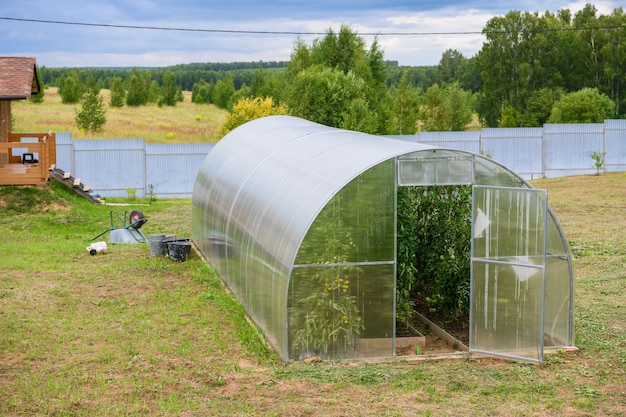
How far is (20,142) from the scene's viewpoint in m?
22.0

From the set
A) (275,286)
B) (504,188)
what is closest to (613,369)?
(504,188)

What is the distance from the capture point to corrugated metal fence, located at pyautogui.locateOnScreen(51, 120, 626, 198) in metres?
29.8

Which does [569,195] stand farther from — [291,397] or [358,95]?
[291,397]

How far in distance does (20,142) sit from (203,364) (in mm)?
14057

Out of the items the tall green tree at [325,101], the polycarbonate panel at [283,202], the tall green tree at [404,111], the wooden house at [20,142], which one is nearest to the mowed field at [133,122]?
the tall green tree at [404,111]

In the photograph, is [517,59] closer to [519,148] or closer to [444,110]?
[444,110]

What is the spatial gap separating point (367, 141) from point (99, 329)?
4.71 m

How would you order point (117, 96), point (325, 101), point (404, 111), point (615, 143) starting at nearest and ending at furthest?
point (615, 143) < point (325, 101) < point (404, 111) < point (117, 96)

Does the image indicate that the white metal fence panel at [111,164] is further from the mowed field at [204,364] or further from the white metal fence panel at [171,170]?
the mowed field at [204,364]

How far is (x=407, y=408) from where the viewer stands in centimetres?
845

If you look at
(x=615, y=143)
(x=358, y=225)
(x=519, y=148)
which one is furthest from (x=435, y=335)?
(x=615, y=143)

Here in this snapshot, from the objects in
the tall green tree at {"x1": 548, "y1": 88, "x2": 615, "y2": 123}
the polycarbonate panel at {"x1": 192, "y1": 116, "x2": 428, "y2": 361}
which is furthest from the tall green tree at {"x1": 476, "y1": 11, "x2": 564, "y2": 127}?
the polycarbonate panel at {"x1": 192, "y1": 116, "x2": 428, "y2": 361}

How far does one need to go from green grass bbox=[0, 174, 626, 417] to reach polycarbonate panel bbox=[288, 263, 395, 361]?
0.26 metres

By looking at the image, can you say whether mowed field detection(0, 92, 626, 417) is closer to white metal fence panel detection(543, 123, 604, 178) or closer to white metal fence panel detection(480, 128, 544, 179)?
white metal fence panel detection(480, 128, 544, 179)
